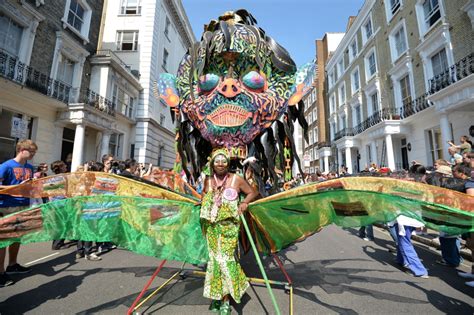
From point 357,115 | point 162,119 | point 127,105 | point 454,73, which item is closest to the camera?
point 454,73

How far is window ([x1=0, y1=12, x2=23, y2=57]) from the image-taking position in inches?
377

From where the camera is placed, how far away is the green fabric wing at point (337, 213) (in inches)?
67.0

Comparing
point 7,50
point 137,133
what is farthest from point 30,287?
point 137,133

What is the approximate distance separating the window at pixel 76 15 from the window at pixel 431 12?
61.2 ft

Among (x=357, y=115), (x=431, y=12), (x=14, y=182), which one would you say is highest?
(x=431, y=12)

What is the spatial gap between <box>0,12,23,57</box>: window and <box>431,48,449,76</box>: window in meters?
18.7

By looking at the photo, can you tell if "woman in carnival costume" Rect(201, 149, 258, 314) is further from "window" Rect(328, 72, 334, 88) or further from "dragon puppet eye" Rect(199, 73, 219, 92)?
"window" Rect(328, 72, 334, 88)

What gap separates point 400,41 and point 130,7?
1863 centimetres

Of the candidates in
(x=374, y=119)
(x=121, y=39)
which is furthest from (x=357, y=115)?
(x=121, y=39)

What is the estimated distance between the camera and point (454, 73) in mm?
10492

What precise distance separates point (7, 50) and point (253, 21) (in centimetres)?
1184

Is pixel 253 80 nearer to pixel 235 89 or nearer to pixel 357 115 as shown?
pixel 235 89

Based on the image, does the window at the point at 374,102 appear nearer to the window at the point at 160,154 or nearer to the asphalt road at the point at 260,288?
the asphalt road at the point at 260,288

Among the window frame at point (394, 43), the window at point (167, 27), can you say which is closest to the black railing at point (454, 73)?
the window frame at point (394, 43)
